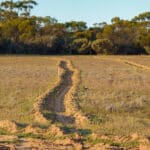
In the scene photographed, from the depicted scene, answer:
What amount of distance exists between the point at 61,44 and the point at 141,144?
81.8m

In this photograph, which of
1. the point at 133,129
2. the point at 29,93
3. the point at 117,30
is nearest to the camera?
the point at 133,129

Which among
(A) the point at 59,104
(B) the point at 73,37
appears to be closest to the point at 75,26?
(B) the point at 73,37

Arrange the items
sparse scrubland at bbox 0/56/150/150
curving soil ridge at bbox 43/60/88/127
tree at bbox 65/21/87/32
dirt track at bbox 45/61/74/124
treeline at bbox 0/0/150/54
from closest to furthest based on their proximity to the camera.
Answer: sparse scrubland at bbox 0/56/150/150 → curving soil ridge at bbox 43/60/88/127 → dirt track at bbox 45/61/74/124 → treeline at bbox 0/0/150/54 → tree at bbox 65/21/87/32

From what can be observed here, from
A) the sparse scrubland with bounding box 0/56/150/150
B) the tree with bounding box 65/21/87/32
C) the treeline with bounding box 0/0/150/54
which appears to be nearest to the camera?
the sparse scrubland with bounding box 0/56/150/150

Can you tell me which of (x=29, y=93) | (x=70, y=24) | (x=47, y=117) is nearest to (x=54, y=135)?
(x=47, y=117)

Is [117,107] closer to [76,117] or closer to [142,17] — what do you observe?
[76,117]

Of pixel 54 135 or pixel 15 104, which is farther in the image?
pixel 15 104

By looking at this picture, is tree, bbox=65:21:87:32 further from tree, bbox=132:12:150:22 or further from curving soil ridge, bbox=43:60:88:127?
curving soil ridge, bbox=43:60:88:127

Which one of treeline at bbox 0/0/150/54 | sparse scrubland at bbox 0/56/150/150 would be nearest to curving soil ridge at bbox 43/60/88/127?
sparse scrubland at bbox 0/56/150/150

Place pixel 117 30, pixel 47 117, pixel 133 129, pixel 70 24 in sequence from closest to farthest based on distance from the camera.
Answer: pixel 133 129
pixel 47 117
pixel 117 30
pixel 70 24

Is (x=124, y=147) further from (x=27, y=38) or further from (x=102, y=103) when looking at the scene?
(x=27, y=38)

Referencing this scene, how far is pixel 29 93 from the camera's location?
2205cm

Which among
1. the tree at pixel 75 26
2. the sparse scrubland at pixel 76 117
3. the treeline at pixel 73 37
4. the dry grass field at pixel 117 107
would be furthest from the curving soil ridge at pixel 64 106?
the tree at pixel 75 26

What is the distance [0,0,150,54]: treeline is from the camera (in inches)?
3499
